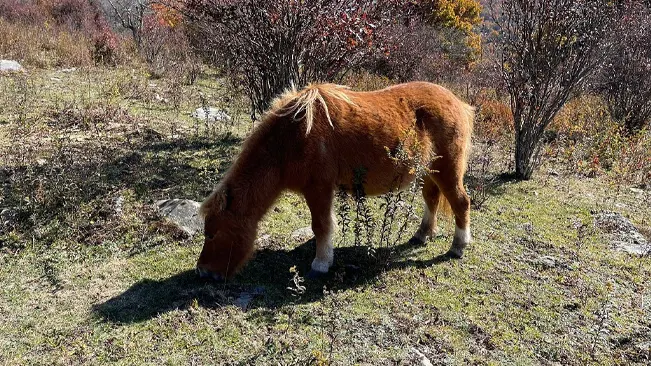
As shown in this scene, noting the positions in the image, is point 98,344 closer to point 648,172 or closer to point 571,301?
point 571,301

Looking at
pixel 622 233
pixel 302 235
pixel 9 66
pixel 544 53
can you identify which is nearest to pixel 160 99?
pixel 9 66

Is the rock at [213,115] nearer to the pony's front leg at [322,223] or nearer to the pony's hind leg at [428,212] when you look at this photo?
the pony's hind leg at [428,212]

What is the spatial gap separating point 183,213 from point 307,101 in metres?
2.23

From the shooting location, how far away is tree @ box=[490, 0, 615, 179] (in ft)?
24.6

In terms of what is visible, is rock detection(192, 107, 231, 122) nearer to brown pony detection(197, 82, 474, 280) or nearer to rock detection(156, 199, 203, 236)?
rock detection(156, 199, 203, 236)

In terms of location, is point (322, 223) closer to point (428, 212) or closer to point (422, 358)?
point (422, 358)

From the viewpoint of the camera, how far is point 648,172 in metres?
8.88

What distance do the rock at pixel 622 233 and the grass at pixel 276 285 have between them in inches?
6.0

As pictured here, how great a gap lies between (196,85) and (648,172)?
10.5 metres

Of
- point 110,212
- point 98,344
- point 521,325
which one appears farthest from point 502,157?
point 98,344

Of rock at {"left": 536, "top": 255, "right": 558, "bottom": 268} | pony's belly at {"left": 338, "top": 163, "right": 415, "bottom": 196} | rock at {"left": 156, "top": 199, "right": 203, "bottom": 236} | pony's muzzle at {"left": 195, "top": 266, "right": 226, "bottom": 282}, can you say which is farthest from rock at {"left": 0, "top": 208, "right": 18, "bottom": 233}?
rock at {"left": 536, "top": 255, "right": 558, "bottom": 268}

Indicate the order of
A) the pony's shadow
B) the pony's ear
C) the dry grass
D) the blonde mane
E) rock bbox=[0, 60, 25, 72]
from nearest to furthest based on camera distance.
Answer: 1. the pony's shadow
2. the pony's ear
3. the blonde mane
4. rock bbox=[0, 60, 25, 72]
5. the dry grass

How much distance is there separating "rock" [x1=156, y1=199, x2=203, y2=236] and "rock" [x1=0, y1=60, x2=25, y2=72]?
26.8 ft

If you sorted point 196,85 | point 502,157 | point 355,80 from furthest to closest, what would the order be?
point 355,80, point 196,85, point 502,157
